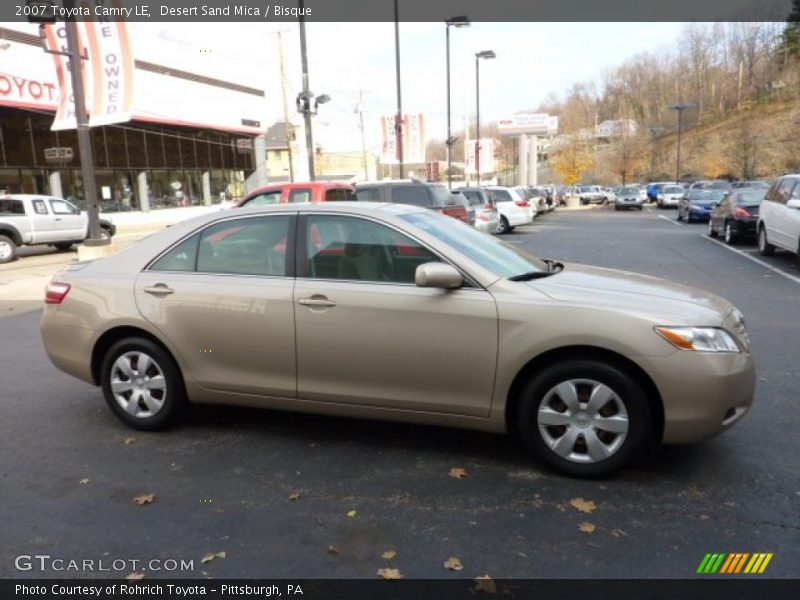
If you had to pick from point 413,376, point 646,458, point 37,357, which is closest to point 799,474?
point 646,458

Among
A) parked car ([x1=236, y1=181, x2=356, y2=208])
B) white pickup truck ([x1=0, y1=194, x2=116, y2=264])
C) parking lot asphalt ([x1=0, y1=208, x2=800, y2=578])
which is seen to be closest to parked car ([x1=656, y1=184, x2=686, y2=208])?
parked car ([x1=236, y1=181, x2=356, y2=208])

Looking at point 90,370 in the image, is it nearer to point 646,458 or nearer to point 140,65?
point 646,458

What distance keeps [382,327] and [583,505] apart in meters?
1.51

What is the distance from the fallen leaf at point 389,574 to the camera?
9.46 ft

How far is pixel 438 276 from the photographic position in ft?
12.4

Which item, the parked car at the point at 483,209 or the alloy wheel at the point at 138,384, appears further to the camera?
the parked car at the point at 483,209

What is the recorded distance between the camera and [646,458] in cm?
399

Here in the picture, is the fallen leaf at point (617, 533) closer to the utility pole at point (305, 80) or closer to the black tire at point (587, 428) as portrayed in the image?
the black tire at point (587, 428)

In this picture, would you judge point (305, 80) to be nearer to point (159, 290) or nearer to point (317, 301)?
point (159, 290)

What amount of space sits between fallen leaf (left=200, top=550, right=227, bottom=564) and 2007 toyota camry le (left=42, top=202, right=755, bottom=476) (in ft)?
4.17

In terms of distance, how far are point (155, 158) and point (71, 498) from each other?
31030mm

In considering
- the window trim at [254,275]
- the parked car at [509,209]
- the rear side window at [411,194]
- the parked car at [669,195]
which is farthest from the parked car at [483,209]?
the parked car at [669,195]
